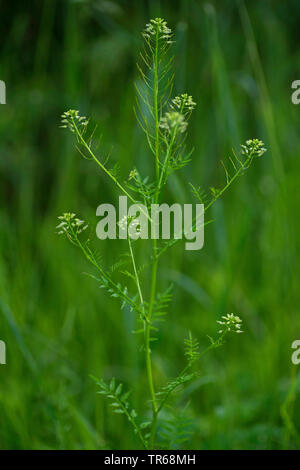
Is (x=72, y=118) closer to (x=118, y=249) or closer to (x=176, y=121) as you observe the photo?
(x=176, y=121)

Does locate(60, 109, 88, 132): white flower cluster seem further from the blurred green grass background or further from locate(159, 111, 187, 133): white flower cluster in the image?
the blurred green grass background

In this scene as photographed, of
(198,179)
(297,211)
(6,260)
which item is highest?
(198,179)

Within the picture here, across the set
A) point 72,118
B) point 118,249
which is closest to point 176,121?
point 72,118

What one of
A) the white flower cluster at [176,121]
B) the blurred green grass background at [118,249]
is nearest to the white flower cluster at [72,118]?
the white flower cluster at [176,121]

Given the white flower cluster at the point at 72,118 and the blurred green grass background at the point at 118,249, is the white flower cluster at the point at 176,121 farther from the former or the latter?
the blurred green grass background at the point at 118,249

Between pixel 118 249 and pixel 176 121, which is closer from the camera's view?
pixel 176 121

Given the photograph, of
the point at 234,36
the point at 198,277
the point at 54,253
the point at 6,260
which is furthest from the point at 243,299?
the point at 234,36

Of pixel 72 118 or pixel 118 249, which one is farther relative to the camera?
pixel 118 249
